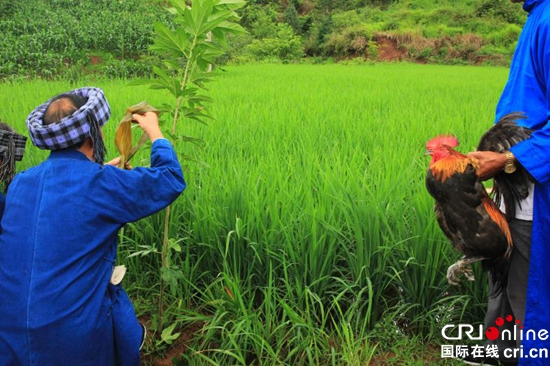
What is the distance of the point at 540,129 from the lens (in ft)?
4.24

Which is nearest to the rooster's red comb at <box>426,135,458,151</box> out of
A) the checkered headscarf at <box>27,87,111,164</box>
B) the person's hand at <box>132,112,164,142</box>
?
the person's hand at <box>132,112,164,142</box>

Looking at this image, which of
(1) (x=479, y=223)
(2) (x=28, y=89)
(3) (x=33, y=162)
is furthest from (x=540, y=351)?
(2) (x=28, y=89)

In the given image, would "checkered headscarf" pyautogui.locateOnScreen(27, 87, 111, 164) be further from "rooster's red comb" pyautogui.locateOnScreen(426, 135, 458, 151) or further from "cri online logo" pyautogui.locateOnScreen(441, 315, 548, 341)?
"cri online logo" pyautogui.locateOnScreen(441, 315, 548, 341)

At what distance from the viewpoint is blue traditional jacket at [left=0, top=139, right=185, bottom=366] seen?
3.94 ft

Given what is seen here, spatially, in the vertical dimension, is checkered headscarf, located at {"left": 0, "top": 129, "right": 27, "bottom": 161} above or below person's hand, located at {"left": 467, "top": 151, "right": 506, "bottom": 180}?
above

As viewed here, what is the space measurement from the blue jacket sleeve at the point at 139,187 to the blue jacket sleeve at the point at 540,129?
98 centimetres

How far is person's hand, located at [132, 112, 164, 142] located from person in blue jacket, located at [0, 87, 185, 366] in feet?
0.27

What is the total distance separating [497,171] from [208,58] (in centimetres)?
103

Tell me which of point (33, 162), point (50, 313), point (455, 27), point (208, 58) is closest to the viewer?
point (50, 313)

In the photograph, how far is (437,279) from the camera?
1864mm

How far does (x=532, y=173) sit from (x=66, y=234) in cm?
129

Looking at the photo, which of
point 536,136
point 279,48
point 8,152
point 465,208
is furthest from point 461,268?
point 279,48

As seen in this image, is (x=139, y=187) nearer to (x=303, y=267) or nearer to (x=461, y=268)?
(x=303, y=267)

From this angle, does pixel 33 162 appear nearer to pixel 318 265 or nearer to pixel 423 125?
pixel 318 265
